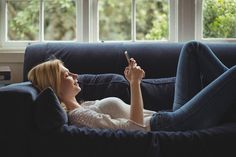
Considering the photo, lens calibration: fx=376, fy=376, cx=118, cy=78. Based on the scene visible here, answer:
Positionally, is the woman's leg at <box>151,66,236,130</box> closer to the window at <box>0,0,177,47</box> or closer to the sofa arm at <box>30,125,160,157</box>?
the sofa arm at <box>30,125,160,157</box>

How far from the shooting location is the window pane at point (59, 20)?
3.08 metres

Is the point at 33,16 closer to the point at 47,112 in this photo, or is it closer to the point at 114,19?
the point at 114,19

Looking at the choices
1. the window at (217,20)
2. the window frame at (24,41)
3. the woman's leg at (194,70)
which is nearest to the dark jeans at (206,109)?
the woman's leg at (194,70)

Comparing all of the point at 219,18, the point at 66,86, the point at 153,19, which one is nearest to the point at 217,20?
the point at 219,18

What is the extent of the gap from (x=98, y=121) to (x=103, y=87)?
1.67ft

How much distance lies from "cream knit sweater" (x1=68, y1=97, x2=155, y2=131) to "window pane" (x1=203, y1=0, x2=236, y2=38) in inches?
51.9

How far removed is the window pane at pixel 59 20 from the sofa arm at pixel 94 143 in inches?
60.6

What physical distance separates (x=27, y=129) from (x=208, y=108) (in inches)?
34.8

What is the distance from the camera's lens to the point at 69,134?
5.73 ft

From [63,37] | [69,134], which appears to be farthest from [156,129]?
[63,37]

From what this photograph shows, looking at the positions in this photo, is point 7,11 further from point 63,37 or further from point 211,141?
point 211,141

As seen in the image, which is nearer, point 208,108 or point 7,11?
point 208,108

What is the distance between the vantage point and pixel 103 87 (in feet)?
7.64

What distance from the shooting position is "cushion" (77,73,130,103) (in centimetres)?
231
